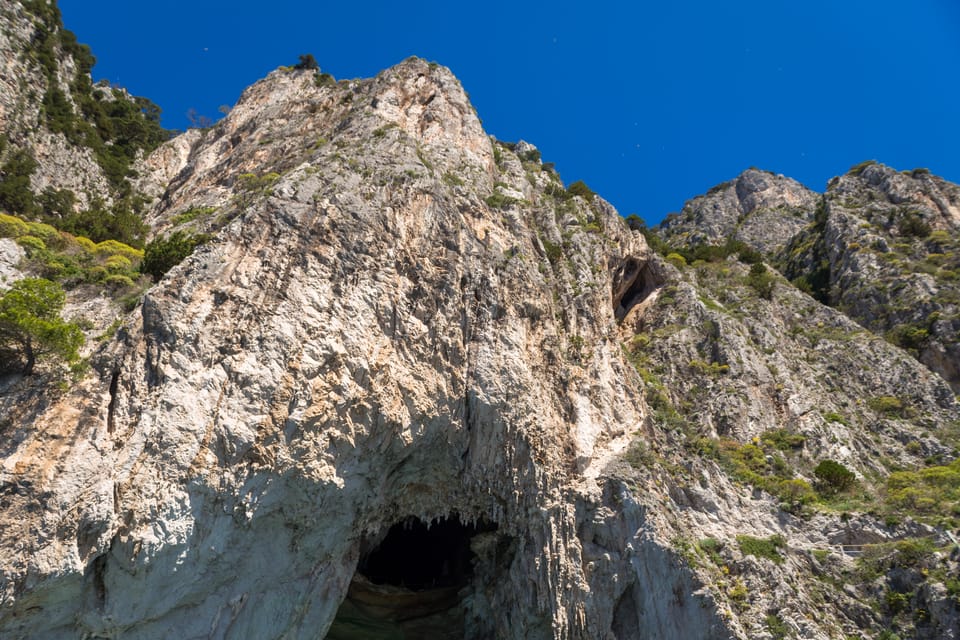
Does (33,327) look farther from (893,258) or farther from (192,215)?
(893,258)

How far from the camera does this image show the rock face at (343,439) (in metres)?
15.2

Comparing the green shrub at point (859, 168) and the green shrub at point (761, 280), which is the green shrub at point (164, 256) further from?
the green shrub at point (859, 168)

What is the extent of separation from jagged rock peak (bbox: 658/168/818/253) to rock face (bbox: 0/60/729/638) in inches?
1892

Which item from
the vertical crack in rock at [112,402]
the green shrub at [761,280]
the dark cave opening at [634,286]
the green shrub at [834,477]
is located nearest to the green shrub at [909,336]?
the green shrub at [761,280]

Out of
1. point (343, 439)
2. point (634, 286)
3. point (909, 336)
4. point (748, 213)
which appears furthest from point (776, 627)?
point (748, 213)

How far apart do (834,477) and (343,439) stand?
2277 cm

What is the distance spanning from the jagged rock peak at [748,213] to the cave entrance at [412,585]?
50133mm

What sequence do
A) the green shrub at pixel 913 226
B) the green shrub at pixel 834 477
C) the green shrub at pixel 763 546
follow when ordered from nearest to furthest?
1. the green shrub at pixel 763 546
2. the green shrub at pixel 834 477
3. the green shrub at pixel 913 226

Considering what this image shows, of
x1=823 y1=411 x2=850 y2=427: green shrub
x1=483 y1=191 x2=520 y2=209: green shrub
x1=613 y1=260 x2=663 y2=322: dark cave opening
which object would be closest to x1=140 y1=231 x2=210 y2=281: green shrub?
x1=483 y1=191 x2=520 y2=209: green shrub

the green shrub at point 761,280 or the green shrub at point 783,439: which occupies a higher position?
the green shrub at point 761,280

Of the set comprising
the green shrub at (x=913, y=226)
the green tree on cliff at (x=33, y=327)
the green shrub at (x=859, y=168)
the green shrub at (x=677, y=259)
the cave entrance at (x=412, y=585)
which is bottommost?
the cave entrance at (x=412, y=585)

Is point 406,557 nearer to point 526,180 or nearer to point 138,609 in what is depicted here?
point 138,609

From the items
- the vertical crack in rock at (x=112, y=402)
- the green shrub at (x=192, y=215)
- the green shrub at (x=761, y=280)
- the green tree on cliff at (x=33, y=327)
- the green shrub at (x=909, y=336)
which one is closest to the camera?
the green tree on cliff at (x=33, y=327)

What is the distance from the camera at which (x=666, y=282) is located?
40062 millimetres
